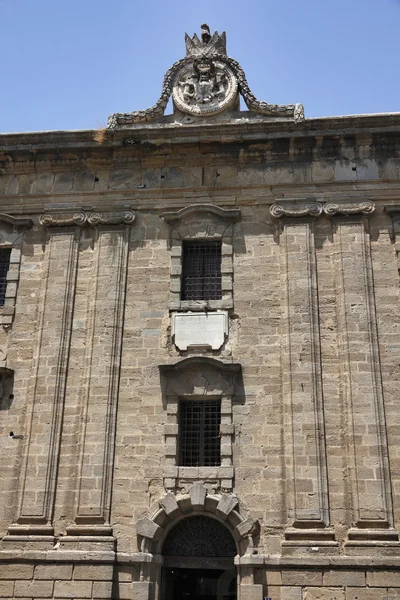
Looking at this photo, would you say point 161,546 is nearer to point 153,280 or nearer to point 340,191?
point 153,280

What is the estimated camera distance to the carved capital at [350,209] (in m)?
14.1

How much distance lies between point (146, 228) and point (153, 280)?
1.30 meters

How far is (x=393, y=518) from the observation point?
38.9 feet

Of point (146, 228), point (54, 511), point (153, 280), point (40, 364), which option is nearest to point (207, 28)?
point (146, 228)

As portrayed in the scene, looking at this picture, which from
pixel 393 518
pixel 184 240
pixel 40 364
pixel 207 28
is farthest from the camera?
pixel 207 28

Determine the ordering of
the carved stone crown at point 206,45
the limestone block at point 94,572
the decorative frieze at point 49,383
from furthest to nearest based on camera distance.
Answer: the carved stone crown at point 206,45
the decorative frieze at point 49,383
the limestone block at point 94,572

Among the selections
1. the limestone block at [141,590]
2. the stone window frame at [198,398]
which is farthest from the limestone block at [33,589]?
the stone window frame at [198,398]

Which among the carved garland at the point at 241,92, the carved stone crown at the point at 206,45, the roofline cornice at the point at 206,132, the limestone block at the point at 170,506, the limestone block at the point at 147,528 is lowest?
the limestone block at the point at 147,528

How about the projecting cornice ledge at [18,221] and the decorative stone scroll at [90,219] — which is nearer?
the decorative stone scroll at [90,219]

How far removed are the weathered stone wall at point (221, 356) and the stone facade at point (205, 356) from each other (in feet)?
0.13

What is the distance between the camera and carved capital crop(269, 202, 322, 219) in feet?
46.8

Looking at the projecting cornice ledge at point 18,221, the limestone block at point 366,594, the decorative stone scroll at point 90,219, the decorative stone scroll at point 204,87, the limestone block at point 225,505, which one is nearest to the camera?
the limestone block at point 366,594

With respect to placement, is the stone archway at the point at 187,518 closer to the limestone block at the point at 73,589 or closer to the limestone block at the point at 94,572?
the limestone block at the point at 94,572

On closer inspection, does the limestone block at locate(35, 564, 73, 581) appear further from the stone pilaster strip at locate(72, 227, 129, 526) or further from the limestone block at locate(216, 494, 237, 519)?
the limestone block at locate(216, 494, 237, 519)
